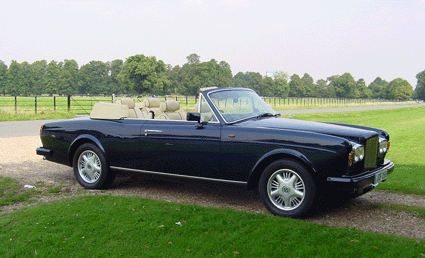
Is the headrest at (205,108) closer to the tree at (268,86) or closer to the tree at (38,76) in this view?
the tree at (268,86)

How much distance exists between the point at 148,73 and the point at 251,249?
3125 inches

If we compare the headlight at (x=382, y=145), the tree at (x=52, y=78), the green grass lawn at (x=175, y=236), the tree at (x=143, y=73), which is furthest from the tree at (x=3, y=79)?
the headlight at (x=382, y=145)

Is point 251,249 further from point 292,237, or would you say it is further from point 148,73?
point 148,73

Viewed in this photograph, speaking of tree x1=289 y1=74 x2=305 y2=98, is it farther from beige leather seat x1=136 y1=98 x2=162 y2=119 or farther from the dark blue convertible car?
the dark blue convertible car

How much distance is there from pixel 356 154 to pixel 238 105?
1920 millimetres

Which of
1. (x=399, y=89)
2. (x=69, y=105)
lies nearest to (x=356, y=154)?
(x=69, y=105)

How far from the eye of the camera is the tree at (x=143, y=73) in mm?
80625

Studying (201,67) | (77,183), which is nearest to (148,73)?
(201,67)

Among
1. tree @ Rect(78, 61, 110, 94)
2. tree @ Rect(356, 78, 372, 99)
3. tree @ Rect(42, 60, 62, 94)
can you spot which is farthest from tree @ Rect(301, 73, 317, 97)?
tree @ Rect(42, 60, 62, 94)

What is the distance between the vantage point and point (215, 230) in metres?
4.66

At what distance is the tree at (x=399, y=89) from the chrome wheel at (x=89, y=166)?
17814 cm

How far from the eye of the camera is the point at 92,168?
693 centimetres

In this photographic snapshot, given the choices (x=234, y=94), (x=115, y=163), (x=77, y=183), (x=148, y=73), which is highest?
(x=148, y=73)

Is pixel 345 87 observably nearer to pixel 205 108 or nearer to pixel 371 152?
pixel 371 152
